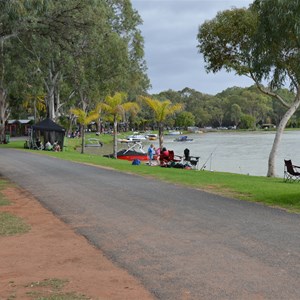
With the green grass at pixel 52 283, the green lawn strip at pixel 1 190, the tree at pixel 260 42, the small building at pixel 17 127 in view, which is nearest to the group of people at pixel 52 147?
the tree at pixel 260 42

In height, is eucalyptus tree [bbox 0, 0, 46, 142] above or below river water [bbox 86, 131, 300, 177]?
above

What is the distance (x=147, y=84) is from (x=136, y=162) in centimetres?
4246

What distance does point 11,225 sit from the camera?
28.3 feet

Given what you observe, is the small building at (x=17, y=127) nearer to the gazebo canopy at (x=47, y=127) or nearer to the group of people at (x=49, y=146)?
the gazebo canopy at (x=47, y=127)

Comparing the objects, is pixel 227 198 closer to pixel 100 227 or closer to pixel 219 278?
pixel 100 227

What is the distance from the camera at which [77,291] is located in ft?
16.4

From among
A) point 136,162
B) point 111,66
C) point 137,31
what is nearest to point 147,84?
point 137,31

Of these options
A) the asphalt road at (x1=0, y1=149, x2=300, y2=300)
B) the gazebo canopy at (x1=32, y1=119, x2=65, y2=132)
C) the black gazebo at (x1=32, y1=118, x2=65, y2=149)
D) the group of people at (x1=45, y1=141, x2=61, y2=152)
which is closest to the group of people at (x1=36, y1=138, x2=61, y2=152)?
the group of people at (x1=45, y1=141, x2=61, y2=152)

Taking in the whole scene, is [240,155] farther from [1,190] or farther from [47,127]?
[1,190]

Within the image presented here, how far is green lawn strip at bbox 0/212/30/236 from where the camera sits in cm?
812

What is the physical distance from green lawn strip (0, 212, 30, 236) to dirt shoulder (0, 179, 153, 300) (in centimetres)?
18

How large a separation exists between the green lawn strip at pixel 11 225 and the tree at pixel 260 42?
8429 millimetres

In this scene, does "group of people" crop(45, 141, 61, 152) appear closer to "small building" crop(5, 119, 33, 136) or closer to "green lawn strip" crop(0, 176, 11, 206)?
"green lawn strip" crop(0, 176, 11, 206)

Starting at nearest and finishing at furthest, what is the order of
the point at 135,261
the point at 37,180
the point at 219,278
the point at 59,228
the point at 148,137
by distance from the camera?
the point at 219,278
the point at 135,261
the point at 59,228
the point at 37,180
the point at 148,137
